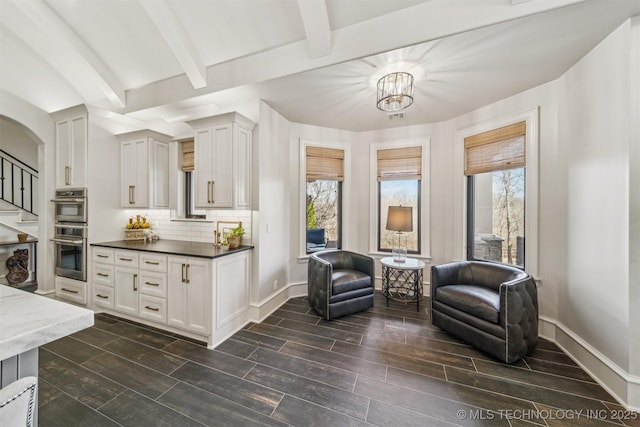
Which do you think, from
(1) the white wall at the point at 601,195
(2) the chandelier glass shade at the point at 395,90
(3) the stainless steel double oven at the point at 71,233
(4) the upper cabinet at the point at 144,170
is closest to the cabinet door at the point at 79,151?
(3) the stainless steel double oven at the point at 71,233

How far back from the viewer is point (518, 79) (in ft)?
8.66

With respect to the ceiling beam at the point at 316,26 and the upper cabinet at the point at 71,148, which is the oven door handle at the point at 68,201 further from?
the ceiling beam at the point at 316,26

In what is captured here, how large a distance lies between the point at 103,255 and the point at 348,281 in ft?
10.5

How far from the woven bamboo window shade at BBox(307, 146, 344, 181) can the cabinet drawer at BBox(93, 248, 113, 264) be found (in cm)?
289

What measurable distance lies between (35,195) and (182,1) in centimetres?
574

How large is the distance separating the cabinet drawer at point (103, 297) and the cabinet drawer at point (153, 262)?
74 cm

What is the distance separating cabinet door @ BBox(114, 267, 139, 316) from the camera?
2951 millimetres

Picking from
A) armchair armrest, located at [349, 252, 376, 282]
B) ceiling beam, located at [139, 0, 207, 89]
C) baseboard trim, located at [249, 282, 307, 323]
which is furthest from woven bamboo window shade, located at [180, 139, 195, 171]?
armchair armrest, located at [349, 252, 376, 282]

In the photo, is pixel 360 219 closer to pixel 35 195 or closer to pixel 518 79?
pixel 518 79

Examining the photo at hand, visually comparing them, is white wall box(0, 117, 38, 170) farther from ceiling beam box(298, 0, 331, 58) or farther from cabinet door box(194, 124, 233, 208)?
ceiling beam box(298, 0, 331, 58)

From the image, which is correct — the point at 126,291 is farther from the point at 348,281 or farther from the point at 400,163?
the point at 400,163

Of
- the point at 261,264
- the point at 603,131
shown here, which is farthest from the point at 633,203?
the point at 261,264

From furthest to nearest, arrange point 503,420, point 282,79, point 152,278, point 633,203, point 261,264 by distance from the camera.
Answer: point 261,264, point 152,278, point 282,79, point 633,203, point 503,420

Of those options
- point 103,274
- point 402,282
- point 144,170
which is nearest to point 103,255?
point 103,274
